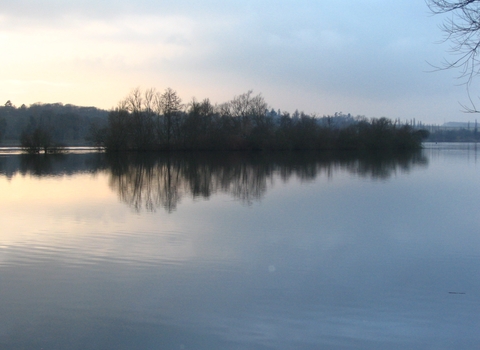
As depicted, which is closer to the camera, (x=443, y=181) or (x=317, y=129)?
(x=443, y=181)

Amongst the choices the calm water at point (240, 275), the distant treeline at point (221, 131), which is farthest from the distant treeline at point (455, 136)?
the calm water at point (240, 275)

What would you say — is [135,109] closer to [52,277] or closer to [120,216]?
[120,216]

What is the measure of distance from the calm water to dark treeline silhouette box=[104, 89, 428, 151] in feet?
126

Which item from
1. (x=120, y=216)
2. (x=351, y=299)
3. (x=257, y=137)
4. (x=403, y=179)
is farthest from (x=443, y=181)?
(x=257, y=137)

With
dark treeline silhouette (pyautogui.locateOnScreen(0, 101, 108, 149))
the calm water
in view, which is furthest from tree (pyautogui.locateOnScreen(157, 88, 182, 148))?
the calm water

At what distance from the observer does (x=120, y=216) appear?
36.6ft

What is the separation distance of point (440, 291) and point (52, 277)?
5104 millimetres

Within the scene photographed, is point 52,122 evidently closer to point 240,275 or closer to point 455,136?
point 240,275

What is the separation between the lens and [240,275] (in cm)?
639

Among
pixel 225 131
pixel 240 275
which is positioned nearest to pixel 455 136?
pixel 225 131

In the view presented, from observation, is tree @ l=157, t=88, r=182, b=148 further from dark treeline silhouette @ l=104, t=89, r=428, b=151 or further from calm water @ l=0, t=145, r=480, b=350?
calm water @ l=0, t=145, r=480, b=350

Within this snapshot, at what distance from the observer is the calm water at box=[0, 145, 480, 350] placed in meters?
4.56

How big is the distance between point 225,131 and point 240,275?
4699cm

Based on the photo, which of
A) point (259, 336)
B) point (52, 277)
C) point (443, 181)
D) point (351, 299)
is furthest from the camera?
point (443, 181)
